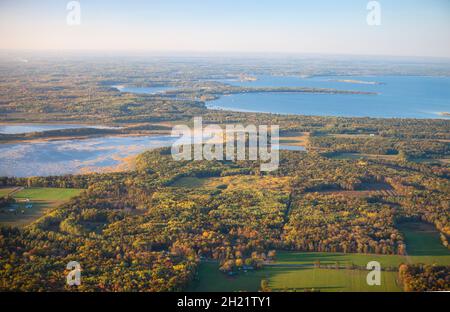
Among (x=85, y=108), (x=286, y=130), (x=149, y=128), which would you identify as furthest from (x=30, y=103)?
(x=286, y=130)

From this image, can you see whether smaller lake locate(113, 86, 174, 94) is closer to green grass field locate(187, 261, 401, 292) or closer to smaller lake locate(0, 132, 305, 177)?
smaller lake locate(0, 132, 305, 177)

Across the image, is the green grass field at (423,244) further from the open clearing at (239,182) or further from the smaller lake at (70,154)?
the smaller lake at (70,154)

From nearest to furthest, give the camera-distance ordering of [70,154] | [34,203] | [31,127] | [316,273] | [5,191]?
[316,273] → [34,203] → [5,191] → [70,154] → [31,127]

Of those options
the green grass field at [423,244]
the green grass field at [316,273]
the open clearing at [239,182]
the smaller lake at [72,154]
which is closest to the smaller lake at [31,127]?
the smaller lake at [72,154]

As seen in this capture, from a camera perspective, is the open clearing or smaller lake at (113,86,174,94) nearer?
the open clearing

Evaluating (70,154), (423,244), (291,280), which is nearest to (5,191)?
(70,154)

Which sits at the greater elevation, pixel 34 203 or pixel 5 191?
pixel 5 191

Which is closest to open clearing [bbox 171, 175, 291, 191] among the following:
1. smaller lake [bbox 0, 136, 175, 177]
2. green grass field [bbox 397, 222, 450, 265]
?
smaller lake [bbox 0, 136, 175, 177]

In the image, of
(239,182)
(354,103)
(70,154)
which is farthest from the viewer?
(354,103)

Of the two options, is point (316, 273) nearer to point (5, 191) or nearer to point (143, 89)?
point (5, 191)
